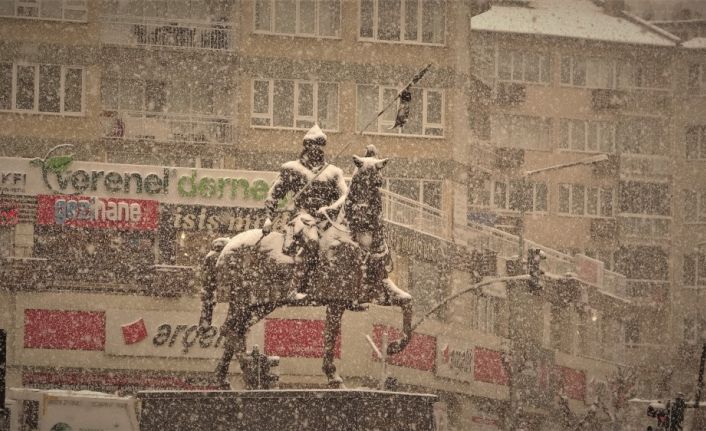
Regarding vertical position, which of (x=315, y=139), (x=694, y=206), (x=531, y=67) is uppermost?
(x=531, y=67)

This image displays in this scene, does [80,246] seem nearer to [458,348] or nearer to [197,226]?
[197,226]

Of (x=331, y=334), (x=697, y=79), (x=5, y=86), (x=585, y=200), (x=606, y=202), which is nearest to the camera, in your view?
(x=331, y=334)

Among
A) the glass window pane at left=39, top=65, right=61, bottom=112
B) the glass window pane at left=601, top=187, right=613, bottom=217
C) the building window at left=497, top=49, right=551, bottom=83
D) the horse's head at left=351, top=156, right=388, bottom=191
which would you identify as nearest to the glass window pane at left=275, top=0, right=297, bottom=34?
the glass window pane at left=39, top=65, right=61, bottom=112

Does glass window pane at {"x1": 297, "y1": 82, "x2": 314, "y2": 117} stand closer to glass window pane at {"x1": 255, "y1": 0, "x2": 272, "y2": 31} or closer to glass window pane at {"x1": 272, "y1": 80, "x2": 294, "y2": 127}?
glass window pane at {"x1": 272, "y1": 80, "x2": 294, "y2": 127}

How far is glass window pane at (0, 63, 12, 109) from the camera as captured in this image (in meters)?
41.7

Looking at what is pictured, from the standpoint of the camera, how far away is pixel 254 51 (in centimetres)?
4322

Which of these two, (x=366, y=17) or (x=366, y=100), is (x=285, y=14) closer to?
(x=366, y=17)

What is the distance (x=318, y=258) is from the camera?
15555 mm

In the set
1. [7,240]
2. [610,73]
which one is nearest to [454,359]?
[7,240]

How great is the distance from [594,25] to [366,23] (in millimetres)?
22307

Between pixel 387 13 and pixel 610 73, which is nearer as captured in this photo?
pixel 387 13

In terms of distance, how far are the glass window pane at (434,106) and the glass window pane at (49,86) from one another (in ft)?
39.8

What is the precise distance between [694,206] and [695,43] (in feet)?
26.8

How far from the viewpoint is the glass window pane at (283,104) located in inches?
1709
